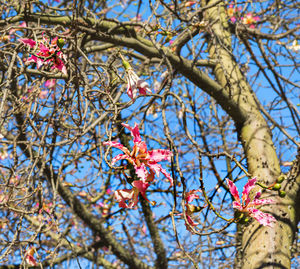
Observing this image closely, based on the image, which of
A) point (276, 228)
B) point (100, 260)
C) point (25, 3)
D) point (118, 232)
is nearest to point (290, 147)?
point (276, 228)

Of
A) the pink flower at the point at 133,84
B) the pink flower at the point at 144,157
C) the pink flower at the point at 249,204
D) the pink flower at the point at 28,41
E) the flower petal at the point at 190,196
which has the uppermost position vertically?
Answer: the pink flower at the point at 28,41

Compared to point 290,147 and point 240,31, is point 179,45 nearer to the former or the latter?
point 240,31

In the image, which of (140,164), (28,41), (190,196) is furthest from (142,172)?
(28,41)

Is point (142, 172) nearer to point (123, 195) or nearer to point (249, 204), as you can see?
point (123, 195)

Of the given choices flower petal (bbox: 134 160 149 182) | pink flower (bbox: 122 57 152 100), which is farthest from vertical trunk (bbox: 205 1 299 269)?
flower petal (bbox: 134 160 149 182)

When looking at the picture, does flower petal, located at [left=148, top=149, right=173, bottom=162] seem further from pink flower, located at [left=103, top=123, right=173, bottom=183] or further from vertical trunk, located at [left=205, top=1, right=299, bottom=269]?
vertical trunk, located at [left=205, top=1, right=299, bottom=269]

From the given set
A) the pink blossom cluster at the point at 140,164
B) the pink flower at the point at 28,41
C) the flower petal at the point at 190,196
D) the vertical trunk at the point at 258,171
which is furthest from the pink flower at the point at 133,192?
the vertical trunk at the point at 258,171

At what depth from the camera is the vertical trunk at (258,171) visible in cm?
200

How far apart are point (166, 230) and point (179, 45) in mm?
2126

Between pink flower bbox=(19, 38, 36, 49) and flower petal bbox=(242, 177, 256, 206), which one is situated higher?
pink flower bbox=(19, 38, 36, 49)

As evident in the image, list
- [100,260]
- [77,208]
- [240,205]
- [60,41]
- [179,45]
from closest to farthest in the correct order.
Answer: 1. [240,205]
2. [60,41]
3. [179,45]
4. [77,208]
5. [100,260]

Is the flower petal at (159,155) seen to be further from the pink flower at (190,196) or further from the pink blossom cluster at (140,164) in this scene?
the pink flower at (190,196)

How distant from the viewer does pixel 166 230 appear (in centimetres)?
388

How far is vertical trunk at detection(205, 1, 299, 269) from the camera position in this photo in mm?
2004
